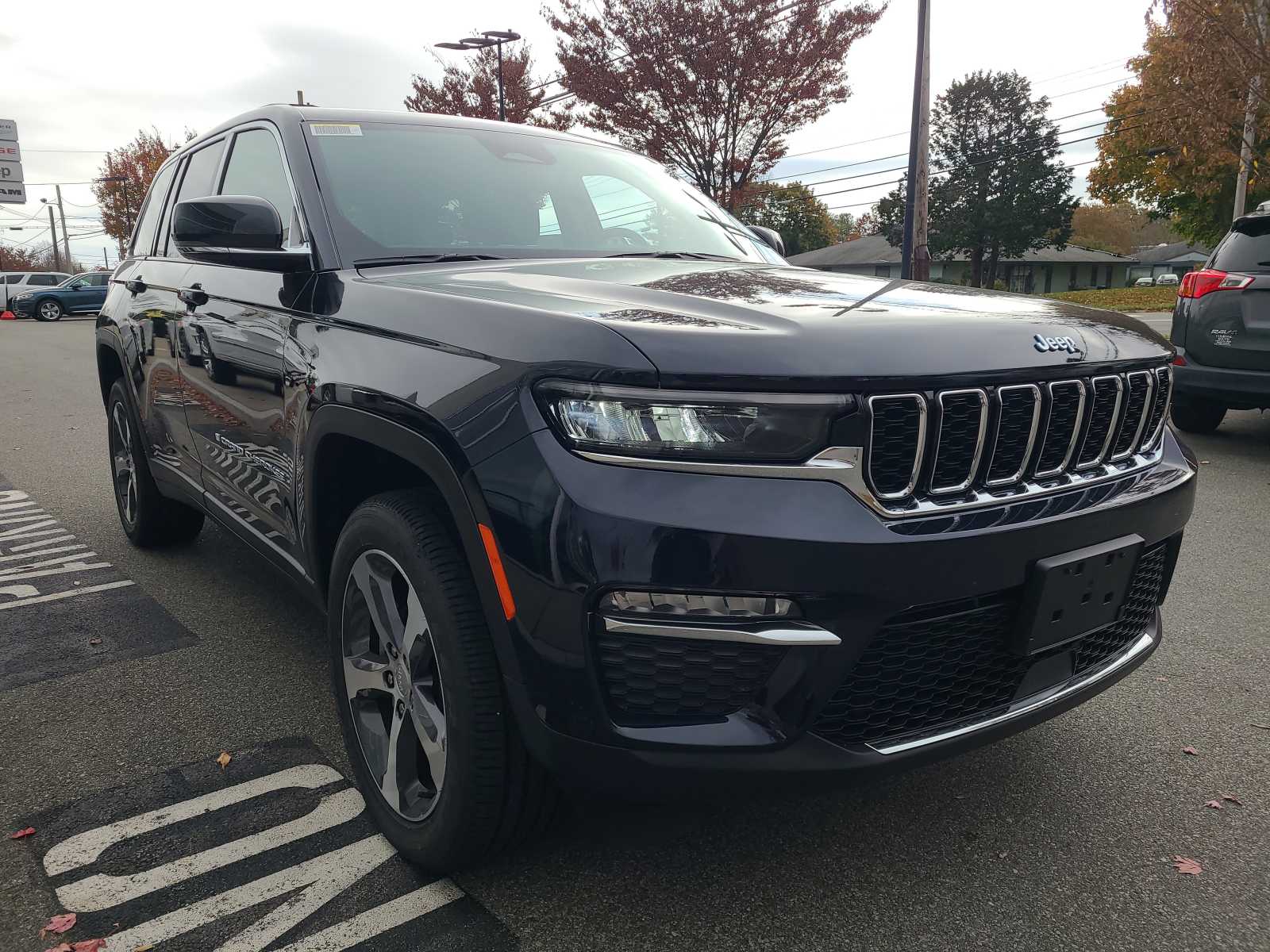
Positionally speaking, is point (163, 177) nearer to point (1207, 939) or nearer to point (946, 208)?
point (1207, 939)

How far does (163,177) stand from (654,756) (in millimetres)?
3859

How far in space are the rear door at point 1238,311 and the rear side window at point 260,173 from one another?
5.73m

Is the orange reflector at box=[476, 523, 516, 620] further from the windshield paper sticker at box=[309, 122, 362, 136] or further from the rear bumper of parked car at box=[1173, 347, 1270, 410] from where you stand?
the rear bumper of parked car at box=[1173, 347, 1270, 410]

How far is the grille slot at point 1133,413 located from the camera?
2125 mm

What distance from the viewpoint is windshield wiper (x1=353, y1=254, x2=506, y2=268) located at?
8.27 ft

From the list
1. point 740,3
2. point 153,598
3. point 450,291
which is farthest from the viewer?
point 740,3

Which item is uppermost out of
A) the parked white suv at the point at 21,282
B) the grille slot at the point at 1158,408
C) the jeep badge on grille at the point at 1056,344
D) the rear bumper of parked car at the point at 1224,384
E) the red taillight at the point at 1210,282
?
the jeep badge on grille at the point at 1056,344

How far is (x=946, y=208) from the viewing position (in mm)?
62750

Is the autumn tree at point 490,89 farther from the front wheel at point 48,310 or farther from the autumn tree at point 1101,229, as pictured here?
the autumn tree at point 1101,229

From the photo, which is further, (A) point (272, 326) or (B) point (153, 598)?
(B) point (153, 598)

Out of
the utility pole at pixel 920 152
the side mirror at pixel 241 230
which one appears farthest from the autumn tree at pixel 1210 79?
the side mirror at pixel 241 230

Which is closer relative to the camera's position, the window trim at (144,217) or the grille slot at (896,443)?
the grille slot at (896,443)

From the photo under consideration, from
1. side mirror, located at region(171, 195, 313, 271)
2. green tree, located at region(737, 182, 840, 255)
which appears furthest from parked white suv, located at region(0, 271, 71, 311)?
green tree, located at region(737, 182, 840, 255)

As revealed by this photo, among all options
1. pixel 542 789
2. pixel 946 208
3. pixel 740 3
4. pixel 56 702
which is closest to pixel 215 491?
pixel 56 702
